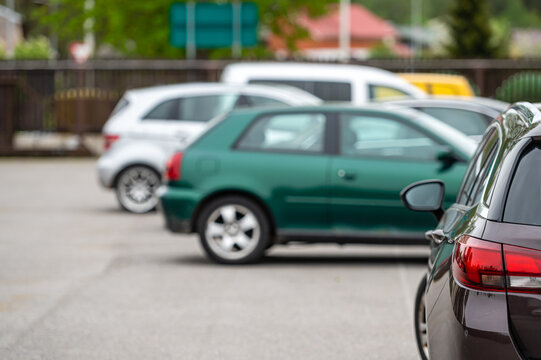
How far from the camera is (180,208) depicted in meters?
10.9

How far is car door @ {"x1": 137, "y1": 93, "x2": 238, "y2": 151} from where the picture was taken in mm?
16141

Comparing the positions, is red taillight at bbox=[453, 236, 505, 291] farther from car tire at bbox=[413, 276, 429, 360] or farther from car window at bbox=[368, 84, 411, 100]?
car window at bbox=[368, 84, 411, 100]

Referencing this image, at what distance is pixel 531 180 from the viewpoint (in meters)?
4.00

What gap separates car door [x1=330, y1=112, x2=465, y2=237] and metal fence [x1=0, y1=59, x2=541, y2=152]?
17067mm

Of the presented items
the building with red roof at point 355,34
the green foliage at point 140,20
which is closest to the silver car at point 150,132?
the green foliage at point 140,20

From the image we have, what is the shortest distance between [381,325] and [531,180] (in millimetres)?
3884

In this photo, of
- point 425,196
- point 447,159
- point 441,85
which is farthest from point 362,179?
point 441,85

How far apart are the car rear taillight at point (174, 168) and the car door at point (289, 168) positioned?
0.50 meters

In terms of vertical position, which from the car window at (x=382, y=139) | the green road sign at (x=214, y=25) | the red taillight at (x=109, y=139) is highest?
the green road sign at (x=214, y=25)

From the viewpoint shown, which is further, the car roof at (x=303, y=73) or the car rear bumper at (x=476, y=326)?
the car roof at (x=303, y=73)

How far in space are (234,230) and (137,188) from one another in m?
5.68

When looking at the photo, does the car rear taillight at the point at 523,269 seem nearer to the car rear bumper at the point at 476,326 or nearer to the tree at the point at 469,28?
the car rear bumper at the point at 476,326

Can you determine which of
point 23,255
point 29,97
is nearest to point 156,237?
point 23,255

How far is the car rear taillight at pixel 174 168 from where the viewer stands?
11086 millimetres
